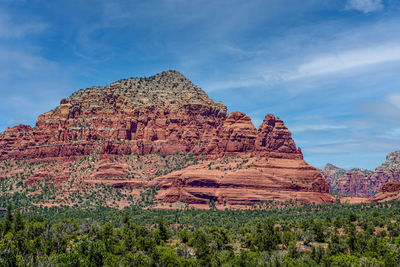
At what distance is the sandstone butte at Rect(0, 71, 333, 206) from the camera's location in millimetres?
134250

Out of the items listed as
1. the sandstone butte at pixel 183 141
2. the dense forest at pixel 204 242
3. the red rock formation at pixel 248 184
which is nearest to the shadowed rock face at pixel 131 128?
the sandstone butte at pixel 183 141

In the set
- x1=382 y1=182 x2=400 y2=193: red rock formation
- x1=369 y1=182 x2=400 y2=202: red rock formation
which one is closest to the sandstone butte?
x1=369 y1=182 x2=400 y2=202: red rock formation

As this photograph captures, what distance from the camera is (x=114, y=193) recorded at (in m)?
143

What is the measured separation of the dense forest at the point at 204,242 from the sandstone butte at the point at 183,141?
23.8 m

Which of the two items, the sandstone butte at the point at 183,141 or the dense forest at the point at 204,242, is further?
the sandstone butte at the point at 183,141

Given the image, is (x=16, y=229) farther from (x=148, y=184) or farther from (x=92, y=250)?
(x=148, y=184)

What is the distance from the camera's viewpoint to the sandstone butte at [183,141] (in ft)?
440

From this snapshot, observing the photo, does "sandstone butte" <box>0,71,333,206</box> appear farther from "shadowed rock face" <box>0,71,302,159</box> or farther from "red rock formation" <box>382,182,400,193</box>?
"red rock formation" <box>382,182,400,193</box>

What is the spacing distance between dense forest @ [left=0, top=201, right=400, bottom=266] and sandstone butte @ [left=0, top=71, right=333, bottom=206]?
23837mm

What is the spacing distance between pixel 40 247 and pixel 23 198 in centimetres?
8825

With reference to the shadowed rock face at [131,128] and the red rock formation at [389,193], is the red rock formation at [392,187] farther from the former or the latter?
the shadowed rock face at [131,128]

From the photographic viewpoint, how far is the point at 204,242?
6488cm

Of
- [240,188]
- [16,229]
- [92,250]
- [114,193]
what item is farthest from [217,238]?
[114,193]

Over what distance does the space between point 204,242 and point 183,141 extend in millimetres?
110595
